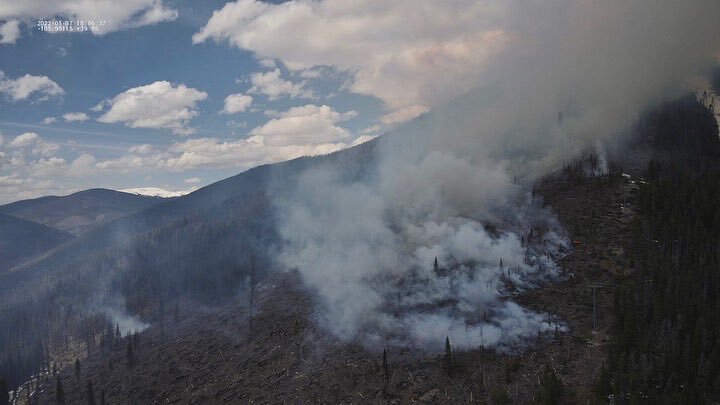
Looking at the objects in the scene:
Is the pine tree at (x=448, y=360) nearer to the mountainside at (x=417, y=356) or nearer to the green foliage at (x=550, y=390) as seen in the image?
the mountainside at (x=417, y=356)

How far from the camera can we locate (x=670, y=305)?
122m

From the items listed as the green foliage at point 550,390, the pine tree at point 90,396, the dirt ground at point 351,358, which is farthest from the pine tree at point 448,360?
the pine tree at point 90,396

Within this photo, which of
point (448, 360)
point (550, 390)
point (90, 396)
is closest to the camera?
point (550, 390)

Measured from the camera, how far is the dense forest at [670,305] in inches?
3937

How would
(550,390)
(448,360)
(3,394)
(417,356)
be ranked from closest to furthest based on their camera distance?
(550,390) < (448,360) < (417,356) < (3,394)

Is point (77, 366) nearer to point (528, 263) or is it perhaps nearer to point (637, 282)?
point (528, 263)

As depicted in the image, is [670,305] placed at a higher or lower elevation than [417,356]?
higher

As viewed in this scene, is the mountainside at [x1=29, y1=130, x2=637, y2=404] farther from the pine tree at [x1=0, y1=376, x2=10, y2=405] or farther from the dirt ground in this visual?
the pine tree at [x1=0, y1=376, x2=10, y2=405]

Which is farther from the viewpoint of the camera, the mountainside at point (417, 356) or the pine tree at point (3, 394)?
the pine tree at point (3, 394)

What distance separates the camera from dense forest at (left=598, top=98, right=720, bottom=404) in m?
100

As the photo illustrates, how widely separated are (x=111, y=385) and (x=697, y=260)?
204962 mm

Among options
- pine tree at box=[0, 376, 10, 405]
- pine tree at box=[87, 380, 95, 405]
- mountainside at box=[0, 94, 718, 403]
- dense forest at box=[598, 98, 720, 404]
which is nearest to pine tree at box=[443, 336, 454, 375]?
mountainside at box=[0, 94, 718, 403]

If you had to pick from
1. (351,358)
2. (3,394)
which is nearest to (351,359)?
(351,358)

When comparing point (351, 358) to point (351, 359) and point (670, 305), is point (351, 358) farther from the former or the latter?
point (670, 305)
